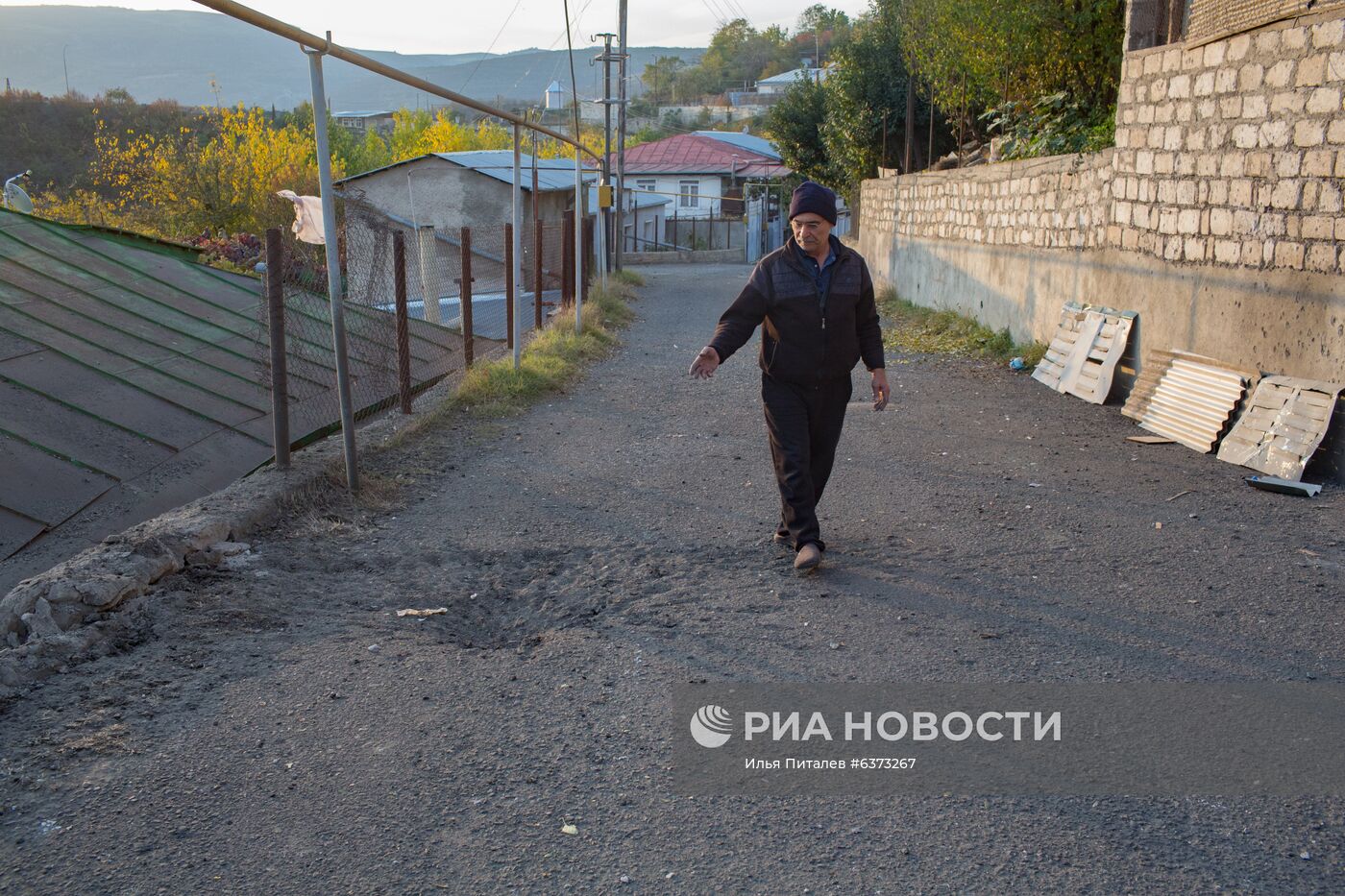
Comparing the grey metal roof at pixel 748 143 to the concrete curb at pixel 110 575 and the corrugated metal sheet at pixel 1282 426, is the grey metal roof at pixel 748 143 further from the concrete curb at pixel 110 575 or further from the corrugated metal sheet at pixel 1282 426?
the concrete curb at pixel 110 575

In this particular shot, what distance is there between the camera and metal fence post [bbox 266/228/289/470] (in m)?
6.36

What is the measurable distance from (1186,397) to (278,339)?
255 inches

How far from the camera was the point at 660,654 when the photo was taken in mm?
4180

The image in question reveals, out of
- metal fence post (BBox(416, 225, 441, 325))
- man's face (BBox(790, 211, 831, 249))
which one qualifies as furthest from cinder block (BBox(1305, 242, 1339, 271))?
metal fence post (BBox(416, 225, 441, 325))

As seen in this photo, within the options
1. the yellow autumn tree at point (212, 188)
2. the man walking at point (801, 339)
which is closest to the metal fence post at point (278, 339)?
the man walking at point (801, 339)

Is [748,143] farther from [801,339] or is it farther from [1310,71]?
[801,339]

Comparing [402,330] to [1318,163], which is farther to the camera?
[402,330]

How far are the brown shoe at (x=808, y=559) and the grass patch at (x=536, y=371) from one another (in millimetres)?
4629

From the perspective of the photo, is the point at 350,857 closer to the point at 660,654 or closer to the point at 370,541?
the point at 660,654

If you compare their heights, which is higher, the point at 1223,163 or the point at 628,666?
the point at 1223,163

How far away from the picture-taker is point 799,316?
5152mm

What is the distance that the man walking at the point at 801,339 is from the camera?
202 inches

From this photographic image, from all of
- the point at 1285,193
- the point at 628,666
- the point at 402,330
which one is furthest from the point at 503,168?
the point at 628,666

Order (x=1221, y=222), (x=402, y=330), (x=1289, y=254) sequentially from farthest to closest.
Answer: (x=402, y=330) → (x=1221, y=222) → (x=1289, y=254)
